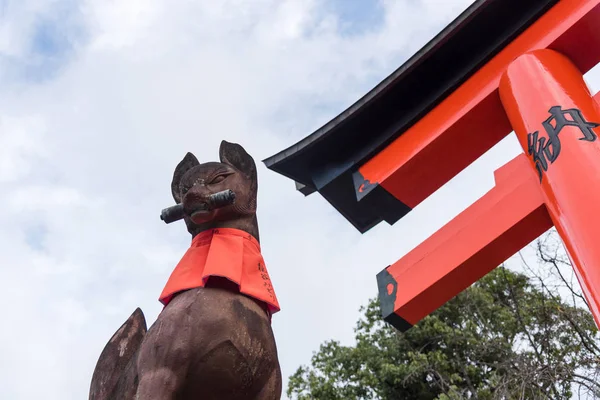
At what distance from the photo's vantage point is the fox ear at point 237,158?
3.27 metres

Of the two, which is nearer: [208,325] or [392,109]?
[208,325]

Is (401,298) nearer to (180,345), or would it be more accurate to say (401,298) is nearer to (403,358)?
(180,345)

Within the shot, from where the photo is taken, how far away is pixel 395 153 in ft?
12.0

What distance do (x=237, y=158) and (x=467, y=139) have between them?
1.37 m

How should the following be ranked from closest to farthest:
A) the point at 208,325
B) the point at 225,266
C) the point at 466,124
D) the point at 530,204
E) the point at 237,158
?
the point at 208,325 < the point at 225,266 < the point at 530,204 < the point at 237,158 < the point at 466,124

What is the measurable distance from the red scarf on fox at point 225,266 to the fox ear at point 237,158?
1.41ft

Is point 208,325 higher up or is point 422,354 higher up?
point 422,354

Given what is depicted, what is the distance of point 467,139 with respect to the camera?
138 inches

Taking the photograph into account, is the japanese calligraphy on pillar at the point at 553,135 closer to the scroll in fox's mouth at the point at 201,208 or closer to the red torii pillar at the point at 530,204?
the red torii pillar at the point at 530,204

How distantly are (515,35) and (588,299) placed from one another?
1.71 m

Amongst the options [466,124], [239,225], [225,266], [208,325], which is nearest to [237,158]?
[239,225]

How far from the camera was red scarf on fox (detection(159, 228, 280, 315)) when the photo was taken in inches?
106

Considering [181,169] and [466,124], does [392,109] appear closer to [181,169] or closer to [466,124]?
[466,124]

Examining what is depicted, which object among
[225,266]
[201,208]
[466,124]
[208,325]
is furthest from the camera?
[466,124]
